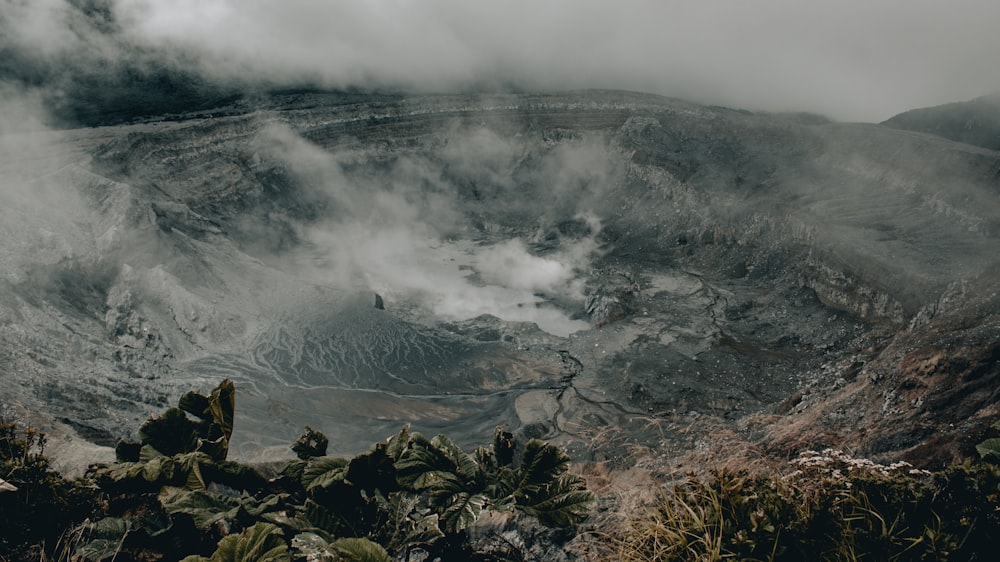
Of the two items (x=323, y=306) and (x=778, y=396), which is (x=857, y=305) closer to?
(x=778, y=396)

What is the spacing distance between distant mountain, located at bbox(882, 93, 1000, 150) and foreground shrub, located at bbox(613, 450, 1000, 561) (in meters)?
36.7

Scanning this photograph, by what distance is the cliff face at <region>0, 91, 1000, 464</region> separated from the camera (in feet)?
56.3

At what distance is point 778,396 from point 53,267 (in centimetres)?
2514

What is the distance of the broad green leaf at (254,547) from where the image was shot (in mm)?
2939

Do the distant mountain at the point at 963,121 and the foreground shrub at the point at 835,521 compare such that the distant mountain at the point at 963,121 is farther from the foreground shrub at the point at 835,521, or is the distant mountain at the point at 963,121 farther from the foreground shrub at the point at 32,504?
the foreground shrub at the point at 32,504

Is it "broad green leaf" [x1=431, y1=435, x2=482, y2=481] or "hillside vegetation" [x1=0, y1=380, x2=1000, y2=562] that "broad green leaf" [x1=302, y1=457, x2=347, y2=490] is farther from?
"broad green leaf" [x1=431, y1=435, x2=482, y2=481]

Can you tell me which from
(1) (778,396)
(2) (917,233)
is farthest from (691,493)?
(2) (917,233)

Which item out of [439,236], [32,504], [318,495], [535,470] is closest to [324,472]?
[318,495]

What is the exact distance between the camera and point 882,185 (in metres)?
28.7

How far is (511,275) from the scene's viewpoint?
102 ft

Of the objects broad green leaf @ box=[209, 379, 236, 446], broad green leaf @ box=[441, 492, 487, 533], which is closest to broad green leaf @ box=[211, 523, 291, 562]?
broad green leaf @ box=[441, 492, 487, 533]

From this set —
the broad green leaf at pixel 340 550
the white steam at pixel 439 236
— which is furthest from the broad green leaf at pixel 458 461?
the white steam at pixel 439 236

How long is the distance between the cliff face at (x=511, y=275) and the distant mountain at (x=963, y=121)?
457cm

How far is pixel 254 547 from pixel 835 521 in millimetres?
3352
